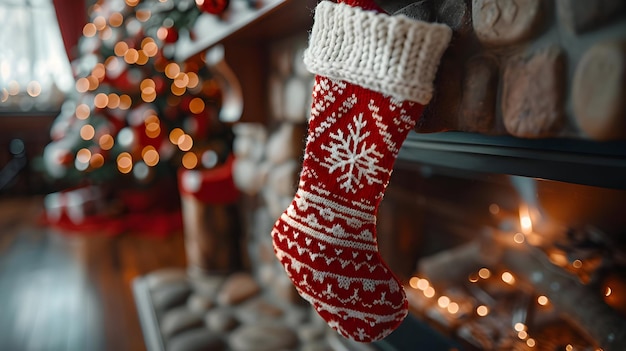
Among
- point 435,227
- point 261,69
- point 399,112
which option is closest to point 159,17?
A: point 261,69

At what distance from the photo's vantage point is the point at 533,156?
644mm

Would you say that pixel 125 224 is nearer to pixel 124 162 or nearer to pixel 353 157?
pixel 124 162

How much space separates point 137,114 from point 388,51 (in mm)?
2065

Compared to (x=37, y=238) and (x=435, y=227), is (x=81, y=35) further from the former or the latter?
(x=435, y=227)

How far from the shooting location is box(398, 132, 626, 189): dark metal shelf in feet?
1.82

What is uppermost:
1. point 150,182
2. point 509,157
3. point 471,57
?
point 471,57

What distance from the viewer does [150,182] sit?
2516 millimetres

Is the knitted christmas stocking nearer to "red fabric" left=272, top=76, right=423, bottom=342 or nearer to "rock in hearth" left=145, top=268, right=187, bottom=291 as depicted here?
"red fabric" left=272, top=76, right=423, bottom=342

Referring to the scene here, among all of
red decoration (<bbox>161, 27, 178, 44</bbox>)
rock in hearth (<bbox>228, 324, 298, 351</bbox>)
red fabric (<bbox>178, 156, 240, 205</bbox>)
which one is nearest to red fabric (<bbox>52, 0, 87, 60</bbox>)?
red decoration (<bbox>161, 27, 178, 44</bbox>)

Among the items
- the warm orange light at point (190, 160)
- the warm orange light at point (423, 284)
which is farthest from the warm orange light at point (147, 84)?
the warm orange light at point (423, 284)

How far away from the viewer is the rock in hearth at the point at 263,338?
54.9 inches

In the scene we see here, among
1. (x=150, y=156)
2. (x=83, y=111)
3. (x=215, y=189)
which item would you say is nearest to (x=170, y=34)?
(x=215, y=189)

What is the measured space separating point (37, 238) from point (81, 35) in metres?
1.54

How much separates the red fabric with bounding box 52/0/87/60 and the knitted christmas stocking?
3007mm
